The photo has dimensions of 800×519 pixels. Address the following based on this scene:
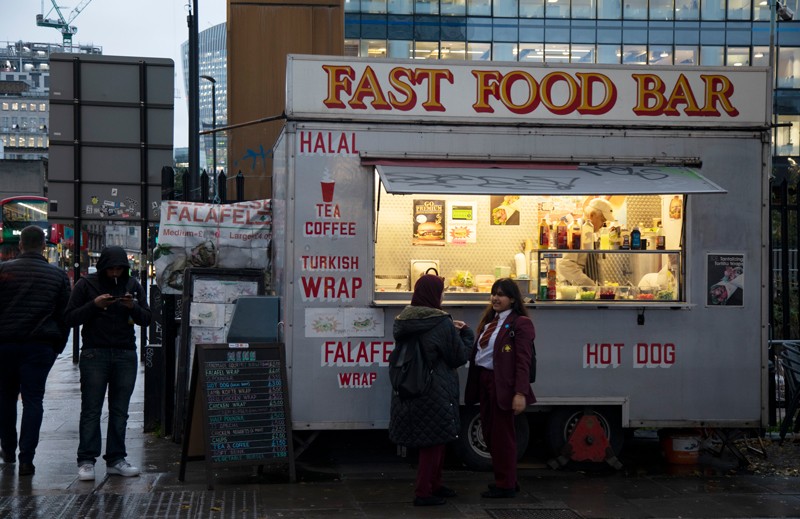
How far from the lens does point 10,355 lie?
7895 millimetres

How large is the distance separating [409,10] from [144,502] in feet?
137

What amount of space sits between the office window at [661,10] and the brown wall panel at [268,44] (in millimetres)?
32946

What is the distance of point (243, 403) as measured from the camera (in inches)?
300

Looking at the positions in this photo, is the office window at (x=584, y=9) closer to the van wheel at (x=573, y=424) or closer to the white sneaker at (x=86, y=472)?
the van wheel at (x=573, y=424)

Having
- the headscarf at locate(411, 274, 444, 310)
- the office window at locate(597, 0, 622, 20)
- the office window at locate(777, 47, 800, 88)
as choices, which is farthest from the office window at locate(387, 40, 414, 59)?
the headscarf at locate(411, 274, 444, 310)

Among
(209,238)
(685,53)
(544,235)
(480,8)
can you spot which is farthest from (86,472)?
(685,53)

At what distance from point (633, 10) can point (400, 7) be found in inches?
441

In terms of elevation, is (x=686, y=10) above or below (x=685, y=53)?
above

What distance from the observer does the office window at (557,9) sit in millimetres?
45938

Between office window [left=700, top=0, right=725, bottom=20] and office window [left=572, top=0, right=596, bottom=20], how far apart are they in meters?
5.35

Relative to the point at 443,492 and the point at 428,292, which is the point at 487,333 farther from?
the point at 443,492

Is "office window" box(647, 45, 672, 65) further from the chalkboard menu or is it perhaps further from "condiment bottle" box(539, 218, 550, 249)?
the chalkboard menu

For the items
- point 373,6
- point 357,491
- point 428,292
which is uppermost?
point 373,6

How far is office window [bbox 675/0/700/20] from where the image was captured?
46.3 meters
